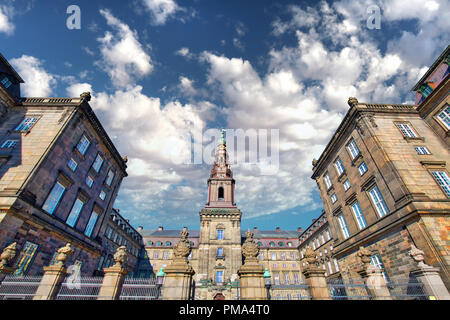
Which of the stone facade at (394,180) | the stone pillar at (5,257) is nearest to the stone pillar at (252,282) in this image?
the stone facade at (394,180)

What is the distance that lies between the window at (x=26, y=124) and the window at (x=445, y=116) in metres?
36.0

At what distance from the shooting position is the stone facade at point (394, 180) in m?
12.5

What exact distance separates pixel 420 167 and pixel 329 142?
9.04 metres

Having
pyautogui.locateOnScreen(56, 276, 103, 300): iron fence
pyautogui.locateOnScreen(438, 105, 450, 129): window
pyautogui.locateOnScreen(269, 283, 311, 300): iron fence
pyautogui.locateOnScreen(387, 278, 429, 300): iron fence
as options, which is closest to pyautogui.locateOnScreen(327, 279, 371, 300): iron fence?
pyautogui.locateOnScreen(269, 283, 311, 300): iron fence

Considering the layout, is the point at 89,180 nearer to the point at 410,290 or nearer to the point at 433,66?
the point at 410,290

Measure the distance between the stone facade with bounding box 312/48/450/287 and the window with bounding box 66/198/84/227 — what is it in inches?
1028

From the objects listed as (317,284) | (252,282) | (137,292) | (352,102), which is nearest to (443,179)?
(352,102)

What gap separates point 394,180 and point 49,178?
2624cm

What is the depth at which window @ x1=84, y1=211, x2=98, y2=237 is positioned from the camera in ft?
68.3

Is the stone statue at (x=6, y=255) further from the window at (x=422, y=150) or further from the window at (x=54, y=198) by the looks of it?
the window at (x=422, y=150)

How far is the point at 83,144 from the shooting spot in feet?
66.2

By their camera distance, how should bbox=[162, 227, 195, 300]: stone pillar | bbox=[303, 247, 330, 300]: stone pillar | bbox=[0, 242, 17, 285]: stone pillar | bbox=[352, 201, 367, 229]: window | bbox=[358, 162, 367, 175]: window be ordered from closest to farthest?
bbox=[162, 227, 195, 300]: stone pillar, bbox=[303, 247, 330, 300]: stone pillar, bbox=[0, 242, 17, 285]: stone pillar, bbox=[358, 162, 367, 175]: window, bbox=[352, 201, 367, 229]: window

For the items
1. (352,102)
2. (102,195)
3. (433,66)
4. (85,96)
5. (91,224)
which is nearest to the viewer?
(433,66)

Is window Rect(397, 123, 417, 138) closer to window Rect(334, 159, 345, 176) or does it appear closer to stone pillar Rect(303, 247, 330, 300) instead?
window Rect(334, 159, 345, 176)
